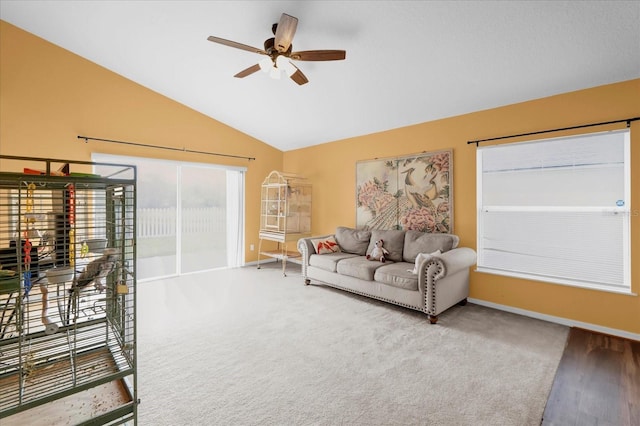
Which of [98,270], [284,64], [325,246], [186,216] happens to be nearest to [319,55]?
[284,64]

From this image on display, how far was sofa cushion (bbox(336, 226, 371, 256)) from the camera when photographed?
4625 millimetres

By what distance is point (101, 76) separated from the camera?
426cm

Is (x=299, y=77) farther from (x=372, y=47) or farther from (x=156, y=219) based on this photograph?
(x=156, y=219)

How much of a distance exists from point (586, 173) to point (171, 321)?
181 inches

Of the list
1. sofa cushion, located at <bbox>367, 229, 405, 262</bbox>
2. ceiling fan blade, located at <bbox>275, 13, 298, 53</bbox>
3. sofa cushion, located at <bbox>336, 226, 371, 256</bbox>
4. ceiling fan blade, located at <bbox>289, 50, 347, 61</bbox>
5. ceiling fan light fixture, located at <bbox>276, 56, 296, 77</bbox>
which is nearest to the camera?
ceiling fan blade, located at <bbox>275, 13, 298, 53</bbox>

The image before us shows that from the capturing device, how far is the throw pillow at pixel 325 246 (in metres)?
4.65

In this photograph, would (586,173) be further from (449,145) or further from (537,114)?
(449,145)

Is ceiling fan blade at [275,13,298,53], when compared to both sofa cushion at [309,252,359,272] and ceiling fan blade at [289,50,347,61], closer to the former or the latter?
ceiling fan blade at [289,50,347,61]

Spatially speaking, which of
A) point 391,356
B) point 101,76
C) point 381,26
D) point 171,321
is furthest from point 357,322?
point 101,76

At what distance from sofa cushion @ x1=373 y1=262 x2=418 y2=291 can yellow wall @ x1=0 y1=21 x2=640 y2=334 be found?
3.30ft

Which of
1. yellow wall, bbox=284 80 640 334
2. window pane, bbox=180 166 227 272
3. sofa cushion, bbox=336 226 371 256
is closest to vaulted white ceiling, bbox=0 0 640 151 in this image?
yellow wall, bbox=284 80 640 334

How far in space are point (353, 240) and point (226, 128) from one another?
316 cm

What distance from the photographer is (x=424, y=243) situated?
154 inches

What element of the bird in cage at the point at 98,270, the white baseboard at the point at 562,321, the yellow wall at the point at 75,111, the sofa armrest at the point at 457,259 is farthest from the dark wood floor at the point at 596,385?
the yellow wall at the point at 75,111
